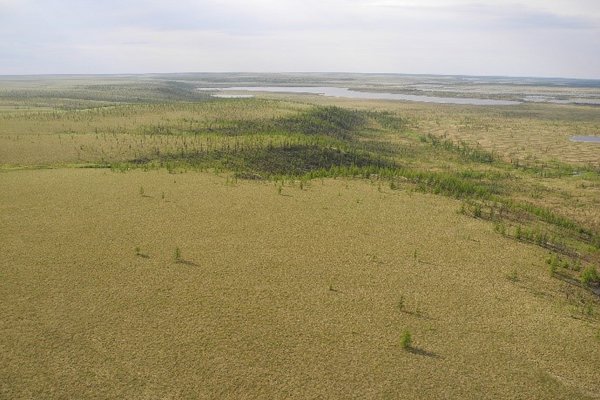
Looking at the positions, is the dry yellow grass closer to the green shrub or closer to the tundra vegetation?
the tundra vegetation

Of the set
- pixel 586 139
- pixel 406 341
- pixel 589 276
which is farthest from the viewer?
pixel 586 139

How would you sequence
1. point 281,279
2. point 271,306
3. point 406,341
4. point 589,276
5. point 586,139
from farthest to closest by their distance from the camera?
point 586,139, point 589,276, point 281,279, point 271,306, point 406,341

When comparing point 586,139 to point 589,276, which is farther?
point 586,139

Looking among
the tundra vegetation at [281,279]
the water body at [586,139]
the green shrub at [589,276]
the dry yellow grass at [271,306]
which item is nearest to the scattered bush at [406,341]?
the tundra vegetation at [281,279]

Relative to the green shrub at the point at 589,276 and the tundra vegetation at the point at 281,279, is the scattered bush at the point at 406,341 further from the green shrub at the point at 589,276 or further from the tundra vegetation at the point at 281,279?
the green shrub at the point at 589,276

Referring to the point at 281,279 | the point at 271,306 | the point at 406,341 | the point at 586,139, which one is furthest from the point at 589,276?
the point at 586,139

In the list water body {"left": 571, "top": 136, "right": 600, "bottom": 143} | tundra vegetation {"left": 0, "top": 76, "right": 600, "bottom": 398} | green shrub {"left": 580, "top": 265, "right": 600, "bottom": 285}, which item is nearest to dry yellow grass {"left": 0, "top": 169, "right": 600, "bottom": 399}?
tundra vegetation {"left": 0, "top": 76, "right": 600, "bottom": 398}

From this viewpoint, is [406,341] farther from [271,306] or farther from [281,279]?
[281,279]

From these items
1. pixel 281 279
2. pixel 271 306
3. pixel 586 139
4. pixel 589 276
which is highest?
pixel 586 139
